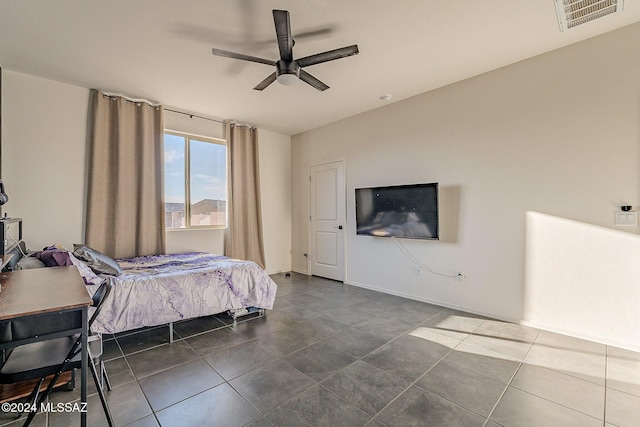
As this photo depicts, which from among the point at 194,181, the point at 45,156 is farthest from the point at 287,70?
the point at 45,156

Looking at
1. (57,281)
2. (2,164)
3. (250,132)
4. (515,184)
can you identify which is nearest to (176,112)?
(250,132)

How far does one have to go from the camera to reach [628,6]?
7.59ft

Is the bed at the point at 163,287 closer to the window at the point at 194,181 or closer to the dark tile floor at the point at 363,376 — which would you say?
the dark tile floor at the point at 363,376

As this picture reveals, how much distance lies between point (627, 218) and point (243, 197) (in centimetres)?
497

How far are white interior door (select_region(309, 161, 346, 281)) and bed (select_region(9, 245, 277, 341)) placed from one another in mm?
1962

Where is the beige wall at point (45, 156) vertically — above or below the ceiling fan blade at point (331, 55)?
below

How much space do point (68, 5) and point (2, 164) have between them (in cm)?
220

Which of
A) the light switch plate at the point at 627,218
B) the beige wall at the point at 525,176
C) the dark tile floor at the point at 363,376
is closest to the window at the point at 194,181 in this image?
the dark tile floor at the point at 363,376

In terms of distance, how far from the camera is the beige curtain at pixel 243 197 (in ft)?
16.3

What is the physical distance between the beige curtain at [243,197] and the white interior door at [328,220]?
1.07 meters

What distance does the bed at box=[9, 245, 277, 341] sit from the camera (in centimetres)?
250

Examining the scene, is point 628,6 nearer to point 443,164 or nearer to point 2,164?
point 443,164

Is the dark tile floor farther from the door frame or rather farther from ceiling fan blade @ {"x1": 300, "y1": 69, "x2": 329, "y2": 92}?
ceiling fan blade @ {"x1": 300, "y1": 69, "x2": 329, "y2": 92}

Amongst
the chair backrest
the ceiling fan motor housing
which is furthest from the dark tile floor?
the ceiling fan motor housing
